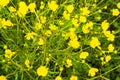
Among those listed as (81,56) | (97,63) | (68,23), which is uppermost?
(68,23)

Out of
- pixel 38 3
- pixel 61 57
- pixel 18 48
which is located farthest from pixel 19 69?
pixel 38 3

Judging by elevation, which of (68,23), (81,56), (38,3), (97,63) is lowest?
(81,56)

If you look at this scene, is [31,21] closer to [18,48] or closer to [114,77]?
[18,48]

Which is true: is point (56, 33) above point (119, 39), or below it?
below

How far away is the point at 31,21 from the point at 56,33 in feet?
0.90

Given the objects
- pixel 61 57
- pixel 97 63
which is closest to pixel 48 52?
pixel 61 57

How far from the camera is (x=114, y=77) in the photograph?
2.00 meters

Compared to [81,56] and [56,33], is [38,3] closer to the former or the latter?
[56,33]

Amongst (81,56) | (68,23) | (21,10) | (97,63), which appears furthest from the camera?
(97,63)

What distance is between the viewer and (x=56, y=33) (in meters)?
1.70

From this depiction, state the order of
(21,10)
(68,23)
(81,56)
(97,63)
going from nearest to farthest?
1. (21,10)
2. (81,56)
3. (68,23)
4. (97,63)

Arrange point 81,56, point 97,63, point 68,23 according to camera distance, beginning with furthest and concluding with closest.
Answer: point 97,63
point 68,23
point 81,56

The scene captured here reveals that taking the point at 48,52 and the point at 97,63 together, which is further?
the point at 97,63

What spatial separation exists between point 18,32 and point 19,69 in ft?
0.71
